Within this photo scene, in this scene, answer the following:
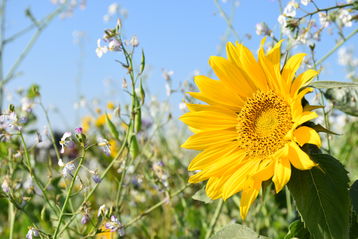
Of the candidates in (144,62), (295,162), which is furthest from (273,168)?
(144,62)

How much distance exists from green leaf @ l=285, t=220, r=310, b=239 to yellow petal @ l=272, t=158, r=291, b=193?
0.17 m

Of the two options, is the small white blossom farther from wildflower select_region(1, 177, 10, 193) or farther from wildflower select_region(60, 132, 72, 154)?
wildflower select_region(1, 177, 10, 193)

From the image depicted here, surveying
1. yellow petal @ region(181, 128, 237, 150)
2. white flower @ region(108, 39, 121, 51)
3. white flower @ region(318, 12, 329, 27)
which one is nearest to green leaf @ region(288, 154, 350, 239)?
yellow petal @ region(181, 128, 237, 150)

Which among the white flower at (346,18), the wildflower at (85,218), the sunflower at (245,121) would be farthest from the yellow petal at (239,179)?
the white flower at (346,18)

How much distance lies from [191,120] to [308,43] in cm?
61

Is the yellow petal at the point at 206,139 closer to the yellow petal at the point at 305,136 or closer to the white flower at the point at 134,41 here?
the yellow petal at the point at 305,136

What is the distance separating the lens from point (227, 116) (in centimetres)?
130

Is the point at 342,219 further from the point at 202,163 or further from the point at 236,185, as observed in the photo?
the point at 202,163

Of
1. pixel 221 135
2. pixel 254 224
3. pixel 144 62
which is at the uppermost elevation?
pixel 144 62

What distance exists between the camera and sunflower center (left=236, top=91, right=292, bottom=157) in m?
1.20

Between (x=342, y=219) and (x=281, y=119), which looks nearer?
(x=342, y=219)

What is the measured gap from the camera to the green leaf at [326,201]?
1.03 metres

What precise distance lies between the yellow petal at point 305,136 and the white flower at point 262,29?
2.52 feet

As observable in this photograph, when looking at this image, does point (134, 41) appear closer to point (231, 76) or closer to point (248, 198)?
point (231, 76)
